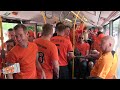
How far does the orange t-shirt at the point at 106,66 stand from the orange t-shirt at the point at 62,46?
0.74m

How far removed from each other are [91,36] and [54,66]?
1.68 feet

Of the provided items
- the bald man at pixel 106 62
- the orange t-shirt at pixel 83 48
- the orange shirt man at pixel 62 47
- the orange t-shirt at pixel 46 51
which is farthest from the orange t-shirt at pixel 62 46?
the bald man at pixel 106 62

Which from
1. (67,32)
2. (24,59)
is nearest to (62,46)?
(67,32)

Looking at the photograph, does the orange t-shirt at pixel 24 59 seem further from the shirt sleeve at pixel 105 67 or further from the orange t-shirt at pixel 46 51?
the shirt sleeve at pixel 105 67

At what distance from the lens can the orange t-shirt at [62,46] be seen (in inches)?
137

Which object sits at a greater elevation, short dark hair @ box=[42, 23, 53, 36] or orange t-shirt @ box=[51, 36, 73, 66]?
short dark hair @ box=[42, 23, 53, 36]

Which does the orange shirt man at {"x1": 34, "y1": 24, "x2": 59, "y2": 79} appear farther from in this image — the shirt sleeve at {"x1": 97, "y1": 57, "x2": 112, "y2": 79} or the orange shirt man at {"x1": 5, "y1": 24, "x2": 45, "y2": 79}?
the shirt sleeve at {"x1": 97, "y1": 57, "x2": 112, "y2": 79}

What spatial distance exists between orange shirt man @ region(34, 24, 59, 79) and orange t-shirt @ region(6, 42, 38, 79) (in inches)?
10.2

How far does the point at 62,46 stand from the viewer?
11.6 feet

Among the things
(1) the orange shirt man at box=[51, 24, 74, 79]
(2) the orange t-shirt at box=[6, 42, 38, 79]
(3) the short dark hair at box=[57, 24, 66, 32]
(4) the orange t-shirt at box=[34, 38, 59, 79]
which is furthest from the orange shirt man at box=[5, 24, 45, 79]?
(3) the short dark hair at box=[57, 24, 66, 32]

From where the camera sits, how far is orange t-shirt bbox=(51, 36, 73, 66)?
11.4 ft
